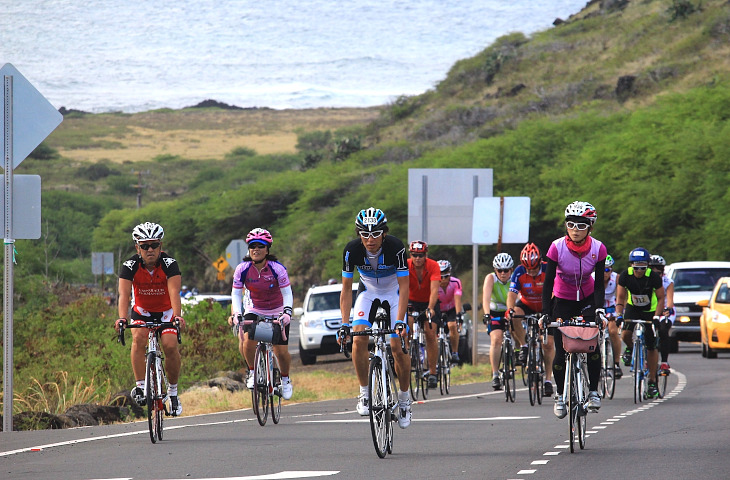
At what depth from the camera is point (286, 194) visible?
269 ft

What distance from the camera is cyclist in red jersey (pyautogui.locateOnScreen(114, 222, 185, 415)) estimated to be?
12.5 metres

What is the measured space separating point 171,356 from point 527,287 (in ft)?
19.0

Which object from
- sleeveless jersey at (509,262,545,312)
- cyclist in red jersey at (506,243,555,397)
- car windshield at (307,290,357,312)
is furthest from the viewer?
car windshield at (307,290,357,312)

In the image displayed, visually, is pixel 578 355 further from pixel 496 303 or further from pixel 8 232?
pixel 496 303

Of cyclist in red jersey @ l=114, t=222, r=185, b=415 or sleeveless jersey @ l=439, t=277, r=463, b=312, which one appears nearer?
cyclist in red jersey @ l=114, t=222, r=185, b=415

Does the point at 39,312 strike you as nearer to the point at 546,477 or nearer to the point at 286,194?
the point at 546,477

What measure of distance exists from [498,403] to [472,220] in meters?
8.64

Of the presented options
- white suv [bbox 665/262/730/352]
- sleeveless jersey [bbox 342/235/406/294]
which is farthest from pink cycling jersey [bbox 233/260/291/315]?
white suv [bbox 665/262/730/352]

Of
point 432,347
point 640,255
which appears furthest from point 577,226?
point 432,347

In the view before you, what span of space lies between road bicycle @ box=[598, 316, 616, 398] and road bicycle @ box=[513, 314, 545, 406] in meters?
1.02

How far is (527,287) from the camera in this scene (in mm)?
17125

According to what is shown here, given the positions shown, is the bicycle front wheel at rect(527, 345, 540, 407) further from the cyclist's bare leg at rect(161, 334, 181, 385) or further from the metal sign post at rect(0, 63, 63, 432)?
the metal sign post at rect(0, 63, 63, 432)

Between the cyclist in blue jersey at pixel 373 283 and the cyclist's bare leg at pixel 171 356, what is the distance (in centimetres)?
200

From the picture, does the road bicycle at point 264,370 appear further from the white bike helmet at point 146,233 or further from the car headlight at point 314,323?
the car headlight at point 314,323
